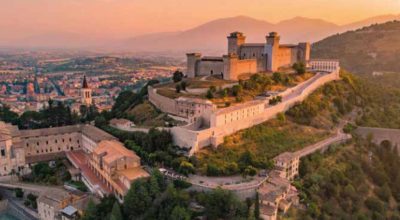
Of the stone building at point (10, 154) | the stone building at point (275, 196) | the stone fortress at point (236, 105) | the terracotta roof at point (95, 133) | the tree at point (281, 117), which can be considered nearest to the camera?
the stone building at point (275, 196)

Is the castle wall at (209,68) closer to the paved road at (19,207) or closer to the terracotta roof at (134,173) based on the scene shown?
the terracotta roof at (134,173)

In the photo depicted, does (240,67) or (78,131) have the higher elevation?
(240,67)

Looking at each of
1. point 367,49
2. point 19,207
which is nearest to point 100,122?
point 19,207

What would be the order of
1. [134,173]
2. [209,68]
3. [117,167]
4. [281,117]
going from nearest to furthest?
[134,173] → [117,167] → [281,117] → [209,68]

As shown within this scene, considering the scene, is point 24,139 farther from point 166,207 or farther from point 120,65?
point 120,65

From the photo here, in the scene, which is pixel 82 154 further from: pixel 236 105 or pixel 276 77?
pixel 276 77

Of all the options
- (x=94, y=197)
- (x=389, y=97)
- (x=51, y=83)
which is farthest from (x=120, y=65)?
(x=94, y=197)

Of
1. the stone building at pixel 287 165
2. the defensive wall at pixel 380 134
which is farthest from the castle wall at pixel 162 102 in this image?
the defensive wall at pixel 380 134
